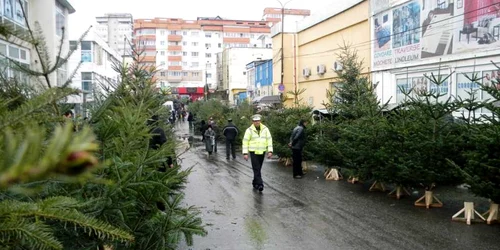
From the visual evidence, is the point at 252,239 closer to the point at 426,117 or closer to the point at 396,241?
the point at 396,241

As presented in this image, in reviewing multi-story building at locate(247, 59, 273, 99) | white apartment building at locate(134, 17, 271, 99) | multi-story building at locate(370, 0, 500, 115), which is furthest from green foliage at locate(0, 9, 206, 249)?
white apartment building at locate(134, 17, 271, 99)

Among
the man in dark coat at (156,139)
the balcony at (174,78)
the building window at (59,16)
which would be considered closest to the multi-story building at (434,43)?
the man in dark coat at (156,139)

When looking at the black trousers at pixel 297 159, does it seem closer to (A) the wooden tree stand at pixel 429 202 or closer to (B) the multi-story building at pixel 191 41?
(A) the wooden tree stand at pixel 429 202

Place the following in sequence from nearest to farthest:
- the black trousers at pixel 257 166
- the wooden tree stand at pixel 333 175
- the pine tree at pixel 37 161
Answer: the pine tree at pixel 37 161 < the black trousers at pixel 257 166 < the wooden tree stand at pixel 333 175

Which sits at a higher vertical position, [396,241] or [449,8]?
[449,8]

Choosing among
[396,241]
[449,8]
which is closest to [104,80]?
[396,241]

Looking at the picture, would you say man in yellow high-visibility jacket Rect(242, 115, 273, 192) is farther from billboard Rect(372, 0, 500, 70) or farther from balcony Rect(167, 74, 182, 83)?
balcony Rect(167, 74, 182, 83)

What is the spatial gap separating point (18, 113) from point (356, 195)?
34.2ft

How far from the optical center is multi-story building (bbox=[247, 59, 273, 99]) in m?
54.1

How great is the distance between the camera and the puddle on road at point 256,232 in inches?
284

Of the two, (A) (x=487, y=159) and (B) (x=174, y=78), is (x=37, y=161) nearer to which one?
(A) (x=487, y=159)

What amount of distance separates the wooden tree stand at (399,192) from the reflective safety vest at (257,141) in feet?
9.95

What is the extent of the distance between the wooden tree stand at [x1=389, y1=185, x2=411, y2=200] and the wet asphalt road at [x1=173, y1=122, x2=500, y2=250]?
0.58 feet

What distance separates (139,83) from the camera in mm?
9164
